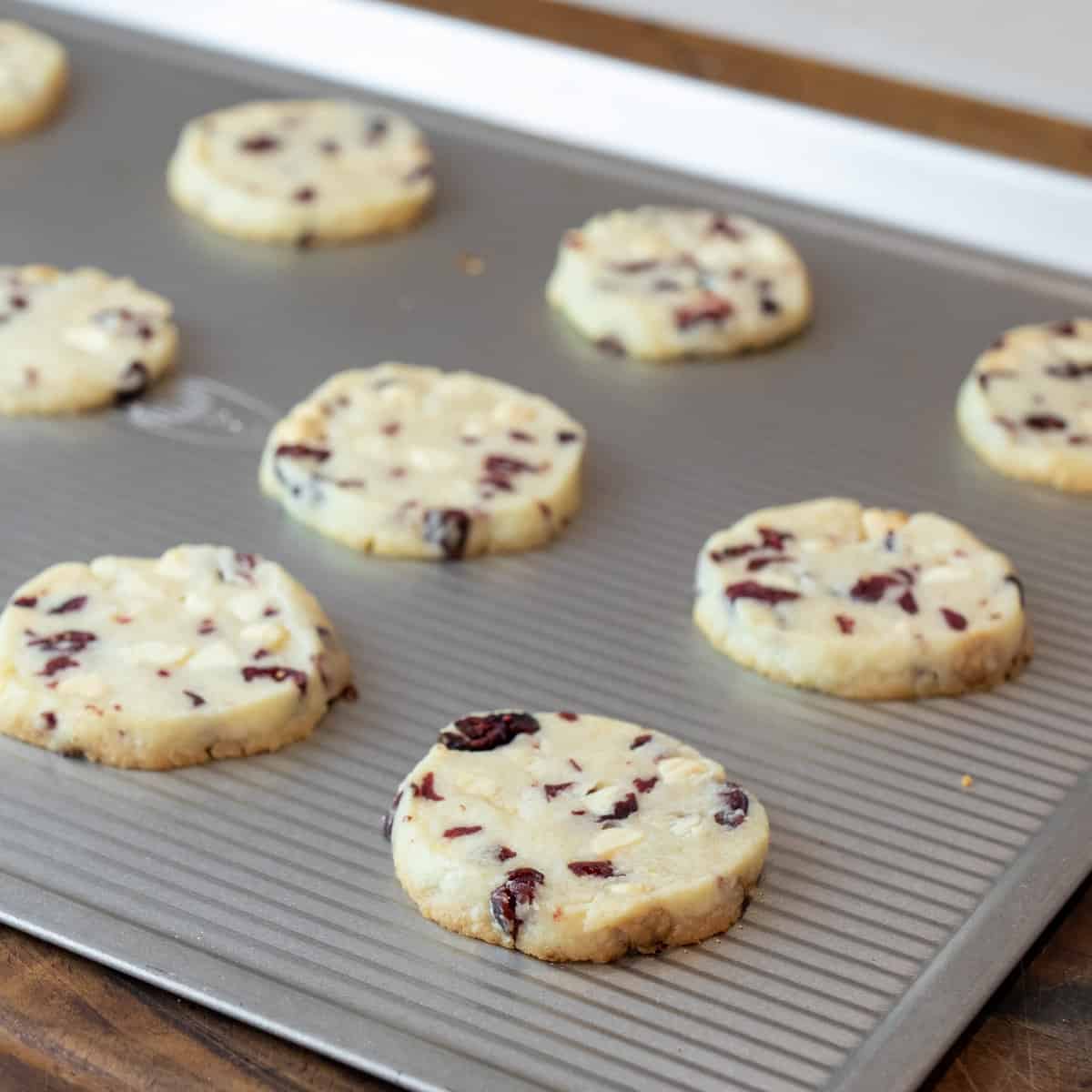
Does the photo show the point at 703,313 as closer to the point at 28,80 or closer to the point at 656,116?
the point at 656,116

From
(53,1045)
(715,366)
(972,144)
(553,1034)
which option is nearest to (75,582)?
(53,1045)

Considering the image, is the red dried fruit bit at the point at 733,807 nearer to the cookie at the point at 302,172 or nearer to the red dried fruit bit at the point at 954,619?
the red dried fruit bit at the point at 954,619

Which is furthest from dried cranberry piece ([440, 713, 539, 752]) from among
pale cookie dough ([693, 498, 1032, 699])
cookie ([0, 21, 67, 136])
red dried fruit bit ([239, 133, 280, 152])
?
cookie ([0, 21, 67, 136])

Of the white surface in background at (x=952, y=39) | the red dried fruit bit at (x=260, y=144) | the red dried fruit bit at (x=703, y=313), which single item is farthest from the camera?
the white surface in background at (x=952, y=39)

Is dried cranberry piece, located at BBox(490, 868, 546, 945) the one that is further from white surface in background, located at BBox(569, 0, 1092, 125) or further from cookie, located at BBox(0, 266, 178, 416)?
white surface in background, located at BBox(569, 0, 1092, 125)

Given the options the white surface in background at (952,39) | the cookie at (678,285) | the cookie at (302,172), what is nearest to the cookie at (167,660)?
the cookie at (678,285)

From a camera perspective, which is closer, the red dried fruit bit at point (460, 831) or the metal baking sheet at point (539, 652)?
the metal baking sheet at point (539, 652)
